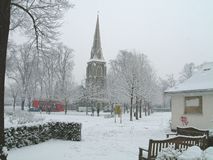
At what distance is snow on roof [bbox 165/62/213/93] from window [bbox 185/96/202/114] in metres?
0.71

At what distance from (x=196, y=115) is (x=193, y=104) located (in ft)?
2.72

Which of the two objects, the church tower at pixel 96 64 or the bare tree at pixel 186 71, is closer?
the bare tree at pixel 186 71

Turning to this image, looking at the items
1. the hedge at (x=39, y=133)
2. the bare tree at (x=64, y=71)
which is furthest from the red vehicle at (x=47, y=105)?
the hedge at (x=39, y=133)

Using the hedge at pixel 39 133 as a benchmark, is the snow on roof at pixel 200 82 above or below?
above

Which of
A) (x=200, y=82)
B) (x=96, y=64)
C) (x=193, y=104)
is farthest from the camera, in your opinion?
(x=96, y=64)

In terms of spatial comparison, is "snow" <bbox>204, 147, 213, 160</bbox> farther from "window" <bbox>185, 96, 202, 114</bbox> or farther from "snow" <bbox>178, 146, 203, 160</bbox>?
"window" <bbox>185, 96, 202, 114</bbox>

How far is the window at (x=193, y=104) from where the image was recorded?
744 inches

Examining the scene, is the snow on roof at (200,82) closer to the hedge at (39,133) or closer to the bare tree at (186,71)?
the hedge at (39,133)

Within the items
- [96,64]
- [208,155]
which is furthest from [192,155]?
[96,64]

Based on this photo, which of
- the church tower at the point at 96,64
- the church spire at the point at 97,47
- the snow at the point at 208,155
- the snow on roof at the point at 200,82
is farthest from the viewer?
the church spire at the point at 97,47

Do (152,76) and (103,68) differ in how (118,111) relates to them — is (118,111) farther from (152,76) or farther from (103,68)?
(103,68)

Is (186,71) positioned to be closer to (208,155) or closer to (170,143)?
(170,143)

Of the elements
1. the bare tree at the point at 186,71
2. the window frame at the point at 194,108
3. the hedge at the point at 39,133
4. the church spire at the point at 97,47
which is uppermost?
the church spire at the point at 97,47

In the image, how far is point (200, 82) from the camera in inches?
789
